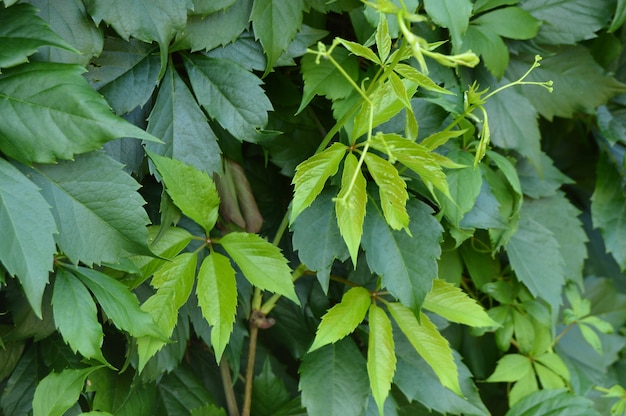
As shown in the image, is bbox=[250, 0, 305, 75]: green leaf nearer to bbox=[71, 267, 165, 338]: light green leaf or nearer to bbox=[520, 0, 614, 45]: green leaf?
bbox=[71, 267, 165, 338]: light green leaf

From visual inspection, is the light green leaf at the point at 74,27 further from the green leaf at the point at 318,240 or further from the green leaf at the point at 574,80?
the green leaf at the point at 574,80

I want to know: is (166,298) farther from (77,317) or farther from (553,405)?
(553,405)

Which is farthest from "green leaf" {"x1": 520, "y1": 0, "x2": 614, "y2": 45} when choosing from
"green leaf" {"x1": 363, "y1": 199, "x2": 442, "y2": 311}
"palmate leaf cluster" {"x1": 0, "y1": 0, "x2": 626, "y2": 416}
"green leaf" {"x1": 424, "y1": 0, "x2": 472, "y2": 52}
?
"green leaf" {"x1": 363, "y1": 199, "x2": 442, "y2": 311}

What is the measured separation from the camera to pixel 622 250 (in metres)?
1.06

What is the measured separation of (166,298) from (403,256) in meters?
0.27

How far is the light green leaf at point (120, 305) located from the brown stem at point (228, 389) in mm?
227

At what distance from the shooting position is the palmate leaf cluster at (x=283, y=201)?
1.98 feet

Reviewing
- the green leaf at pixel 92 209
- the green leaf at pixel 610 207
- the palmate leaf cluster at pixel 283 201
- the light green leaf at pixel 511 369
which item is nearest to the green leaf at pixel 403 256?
the palmate leaf cluster at pixel 283 201

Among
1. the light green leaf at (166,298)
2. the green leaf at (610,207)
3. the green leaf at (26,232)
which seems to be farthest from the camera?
the green leaf at (610,207)

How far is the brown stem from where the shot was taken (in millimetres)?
857

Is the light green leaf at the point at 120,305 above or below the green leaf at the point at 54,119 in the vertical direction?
below

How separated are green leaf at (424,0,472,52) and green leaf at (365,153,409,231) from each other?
0.54 ft

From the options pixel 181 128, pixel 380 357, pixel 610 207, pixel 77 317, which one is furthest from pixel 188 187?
pixel 610 207

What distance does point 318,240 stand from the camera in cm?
70
